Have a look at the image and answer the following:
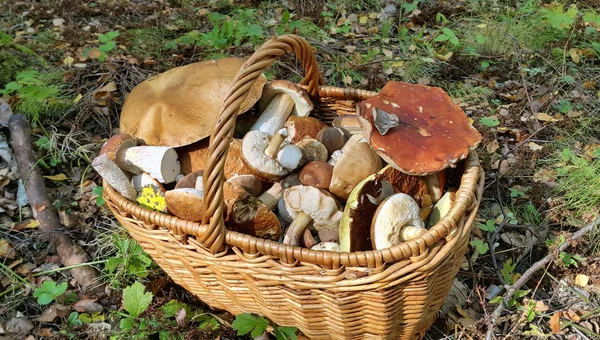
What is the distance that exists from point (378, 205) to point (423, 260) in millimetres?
286

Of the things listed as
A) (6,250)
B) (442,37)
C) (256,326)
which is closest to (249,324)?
(256,326)

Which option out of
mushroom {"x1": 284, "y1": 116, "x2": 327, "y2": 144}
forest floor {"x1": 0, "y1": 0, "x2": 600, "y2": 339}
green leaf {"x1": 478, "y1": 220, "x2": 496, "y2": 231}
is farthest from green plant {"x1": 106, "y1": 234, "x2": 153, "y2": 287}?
green leaf {"x1": 478, "y1": 220, "x2": 496, "y2": 231}

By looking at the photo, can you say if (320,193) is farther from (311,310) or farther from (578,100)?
(578,100)

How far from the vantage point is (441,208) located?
1871mm

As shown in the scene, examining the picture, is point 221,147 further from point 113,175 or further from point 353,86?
point 353,86

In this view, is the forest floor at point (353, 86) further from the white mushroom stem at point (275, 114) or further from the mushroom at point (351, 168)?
the white mushroom stem at point (275, 114)

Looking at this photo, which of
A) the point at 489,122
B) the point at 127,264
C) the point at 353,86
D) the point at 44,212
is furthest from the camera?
the point at 353,86

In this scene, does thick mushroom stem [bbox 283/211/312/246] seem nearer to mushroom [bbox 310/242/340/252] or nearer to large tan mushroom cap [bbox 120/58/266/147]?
mushroom [bbox 310/242/340/252]

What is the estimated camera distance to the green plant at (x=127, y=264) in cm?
228

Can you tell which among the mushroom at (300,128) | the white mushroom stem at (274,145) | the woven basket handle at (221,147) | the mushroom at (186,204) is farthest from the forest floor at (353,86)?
the mushroom at (300,128)

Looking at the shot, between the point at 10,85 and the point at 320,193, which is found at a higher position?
the point at 320,193

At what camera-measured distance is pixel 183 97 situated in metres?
2.22

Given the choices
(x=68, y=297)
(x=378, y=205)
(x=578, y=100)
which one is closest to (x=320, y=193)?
(x=378, y=205)

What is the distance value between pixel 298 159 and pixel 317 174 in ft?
0.42
